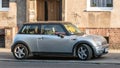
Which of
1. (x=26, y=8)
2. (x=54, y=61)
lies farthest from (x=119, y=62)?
(x=26, y=8)

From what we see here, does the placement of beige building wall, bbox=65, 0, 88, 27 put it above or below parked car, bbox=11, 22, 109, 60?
above

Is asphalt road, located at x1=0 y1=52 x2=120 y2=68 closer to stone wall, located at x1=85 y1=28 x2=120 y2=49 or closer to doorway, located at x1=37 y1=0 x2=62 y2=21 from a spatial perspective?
stone wall, located at x1=85 y1=28 x2=120 y2=49

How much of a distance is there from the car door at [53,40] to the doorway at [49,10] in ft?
23.1

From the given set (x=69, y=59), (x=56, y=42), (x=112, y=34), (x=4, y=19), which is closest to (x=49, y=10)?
(x=4, y=19)

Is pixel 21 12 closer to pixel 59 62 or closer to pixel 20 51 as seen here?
pixel 20 51

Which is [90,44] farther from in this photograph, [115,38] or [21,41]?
[115,38]

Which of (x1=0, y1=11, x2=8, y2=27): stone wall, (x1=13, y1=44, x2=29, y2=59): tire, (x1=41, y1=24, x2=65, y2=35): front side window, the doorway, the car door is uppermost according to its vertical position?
the doorway

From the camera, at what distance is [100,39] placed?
1795cm

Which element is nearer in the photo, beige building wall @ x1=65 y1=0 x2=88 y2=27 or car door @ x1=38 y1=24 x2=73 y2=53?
car door @ x1=38 y1=24 x2=73 y2=53

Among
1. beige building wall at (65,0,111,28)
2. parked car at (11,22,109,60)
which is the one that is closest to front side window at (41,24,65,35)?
parked car at (11,22,109,60)

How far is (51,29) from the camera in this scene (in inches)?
722

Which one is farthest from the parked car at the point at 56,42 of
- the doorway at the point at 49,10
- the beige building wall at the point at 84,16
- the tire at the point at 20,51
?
the doorway at the point at 49,10

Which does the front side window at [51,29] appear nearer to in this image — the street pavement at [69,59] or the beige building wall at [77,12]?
the street pavement at [69,59]

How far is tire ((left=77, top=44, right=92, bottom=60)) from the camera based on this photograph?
17.5 m
